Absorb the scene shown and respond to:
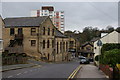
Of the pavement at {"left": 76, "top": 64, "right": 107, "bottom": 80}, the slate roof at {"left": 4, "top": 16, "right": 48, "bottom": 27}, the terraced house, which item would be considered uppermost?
the slate roof at {"left": 4, "top": 16, "right": 48, "bottom": 27}

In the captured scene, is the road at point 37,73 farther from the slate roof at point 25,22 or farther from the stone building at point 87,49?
the stone building at point 87,49

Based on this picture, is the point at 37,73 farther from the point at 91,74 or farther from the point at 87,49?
the point at 87,49

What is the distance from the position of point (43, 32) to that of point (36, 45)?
146 inches

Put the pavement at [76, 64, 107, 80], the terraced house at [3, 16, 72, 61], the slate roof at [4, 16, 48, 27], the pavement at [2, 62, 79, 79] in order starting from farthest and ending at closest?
1. the slate roof at [4, 16, 48, 27]
2. the terraced house at [3, 16, 72, 61]
3. the pavement at [76, 64, 107, 80]
4. the pavement at [2, 62, 79, 79]

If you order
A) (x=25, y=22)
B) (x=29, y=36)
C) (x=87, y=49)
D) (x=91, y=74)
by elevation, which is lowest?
(x=91, y=74)

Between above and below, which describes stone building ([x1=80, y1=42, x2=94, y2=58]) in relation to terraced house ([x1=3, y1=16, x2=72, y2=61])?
below

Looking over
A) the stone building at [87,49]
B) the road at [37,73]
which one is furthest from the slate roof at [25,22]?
the stone building at [87,49]

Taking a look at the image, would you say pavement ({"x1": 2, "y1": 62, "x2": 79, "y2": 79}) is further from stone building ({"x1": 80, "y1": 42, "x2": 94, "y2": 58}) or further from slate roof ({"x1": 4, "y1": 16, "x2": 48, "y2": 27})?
stone building ({"x1": 80, "y1": 42, "x2": 94, "y2": 58})

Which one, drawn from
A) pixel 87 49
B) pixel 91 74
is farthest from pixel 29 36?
pixel 87 49

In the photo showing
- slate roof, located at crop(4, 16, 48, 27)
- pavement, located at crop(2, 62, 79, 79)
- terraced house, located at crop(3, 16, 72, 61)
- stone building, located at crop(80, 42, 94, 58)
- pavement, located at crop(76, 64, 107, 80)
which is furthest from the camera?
stone building, located at crop(80, 42, 94, 58)

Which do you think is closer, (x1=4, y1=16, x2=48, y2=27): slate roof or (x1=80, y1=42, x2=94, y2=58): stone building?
(x1=4, y1=16, x2=48, y2=27): slate roof

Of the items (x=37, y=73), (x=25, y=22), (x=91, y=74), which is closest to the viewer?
(x=91, y=74)

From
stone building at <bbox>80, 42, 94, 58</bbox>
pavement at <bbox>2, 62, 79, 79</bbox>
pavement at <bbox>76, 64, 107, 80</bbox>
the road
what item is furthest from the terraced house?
stone building at <bbox>80, 42, 94, 58</bbox>

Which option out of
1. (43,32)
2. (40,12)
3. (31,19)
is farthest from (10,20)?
(40,12)
